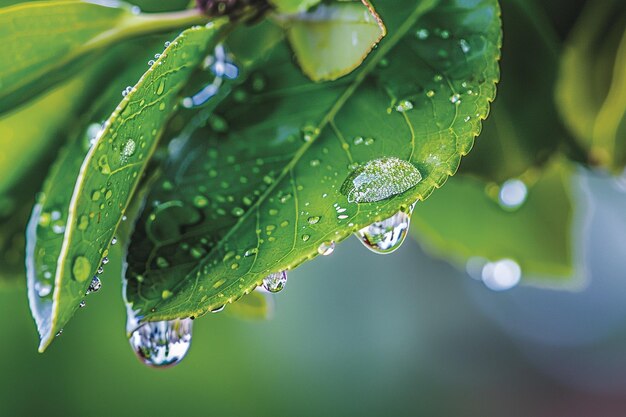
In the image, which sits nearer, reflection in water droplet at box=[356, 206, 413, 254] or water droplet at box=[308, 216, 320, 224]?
water droplet at box=[308, 216, 320, 224]

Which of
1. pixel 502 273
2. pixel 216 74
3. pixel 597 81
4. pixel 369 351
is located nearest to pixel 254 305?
pixel 216 74

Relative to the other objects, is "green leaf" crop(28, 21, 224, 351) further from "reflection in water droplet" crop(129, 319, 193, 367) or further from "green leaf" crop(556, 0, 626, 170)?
"green leaf" crop(556, 0, 626, 170)

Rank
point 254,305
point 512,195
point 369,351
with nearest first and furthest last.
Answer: point 254,305, point 512,195, point 369,351

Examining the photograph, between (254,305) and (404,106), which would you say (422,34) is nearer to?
(404,106)

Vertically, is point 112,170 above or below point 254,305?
above

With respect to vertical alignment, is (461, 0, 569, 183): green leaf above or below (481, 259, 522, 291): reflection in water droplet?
above

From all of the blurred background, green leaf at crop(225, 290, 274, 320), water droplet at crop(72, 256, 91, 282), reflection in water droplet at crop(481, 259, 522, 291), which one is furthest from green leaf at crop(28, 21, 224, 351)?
the blurred background

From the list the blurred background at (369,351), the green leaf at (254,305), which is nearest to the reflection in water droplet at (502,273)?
the green leaf at (254,305)

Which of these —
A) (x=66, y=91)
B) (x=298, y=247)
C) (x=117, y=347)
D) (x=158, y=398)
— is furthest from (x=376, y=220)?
(x=158, y=398)
